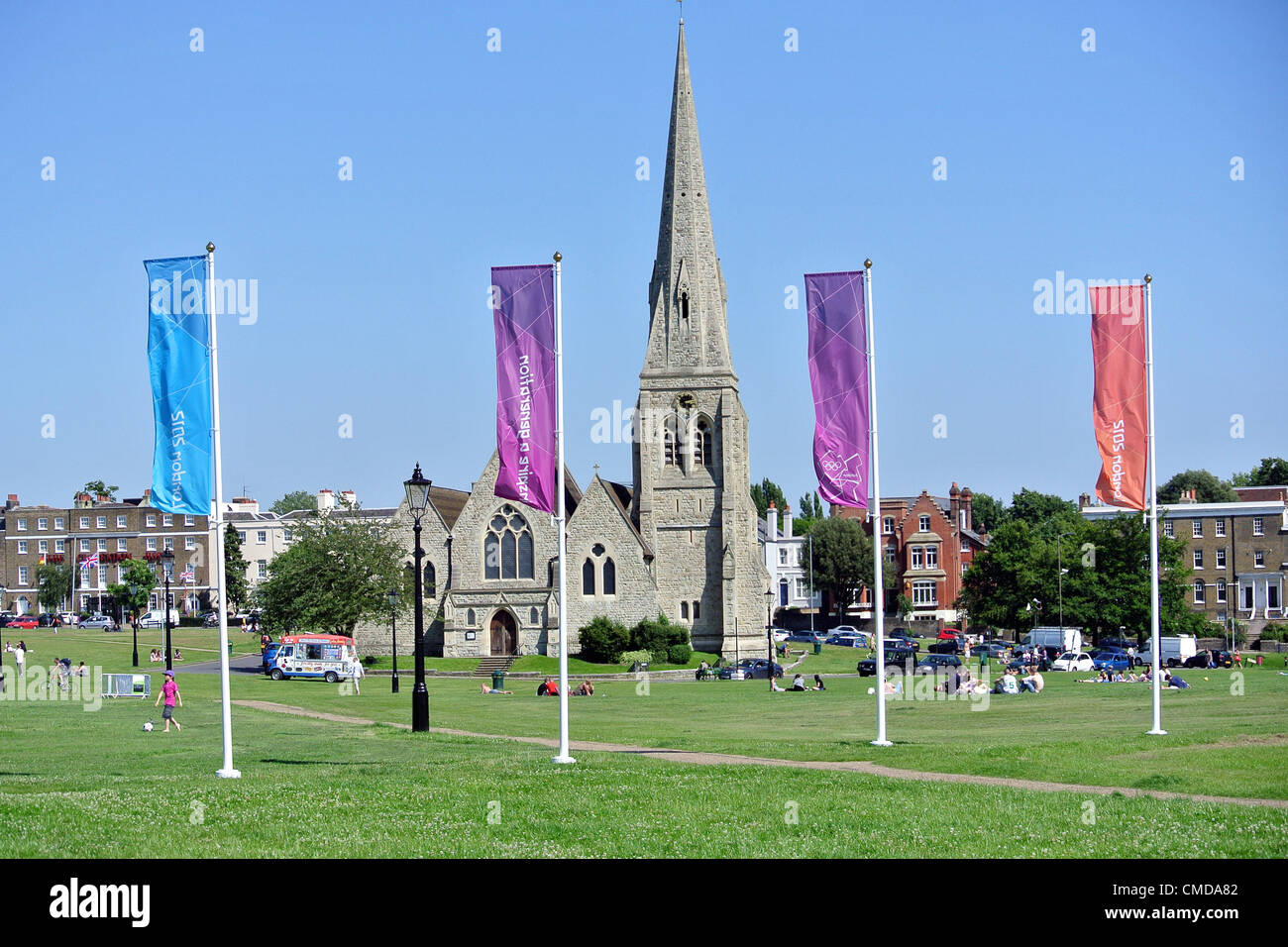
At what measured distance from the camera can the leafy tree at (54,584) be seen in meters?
117

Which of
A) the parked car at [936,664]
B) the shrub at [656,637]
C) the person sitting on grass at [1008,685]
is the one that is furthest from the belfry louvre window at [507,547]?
the person sitting on grass at [1008,685]

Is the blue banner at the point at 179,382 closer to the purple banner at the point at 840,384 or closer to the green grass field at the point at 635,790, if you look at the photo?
the green grass field at the point at 635,790

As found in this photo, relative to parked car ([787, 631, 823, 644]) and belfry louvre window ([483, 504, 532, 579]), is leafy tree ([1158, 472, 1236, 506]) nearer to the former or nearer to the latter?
parked car ([787, 631, 823, 644])

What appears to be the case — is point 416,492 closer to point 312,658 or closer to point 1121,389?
point 1121,389

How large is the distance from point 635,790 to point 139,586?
78.8 metres

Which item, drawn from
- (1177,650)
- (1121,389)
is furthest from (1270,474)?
(1121,389)

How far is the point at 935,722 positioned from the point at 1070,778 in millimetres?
13904

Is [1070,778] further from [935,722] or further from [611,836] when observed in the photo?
[935,722]

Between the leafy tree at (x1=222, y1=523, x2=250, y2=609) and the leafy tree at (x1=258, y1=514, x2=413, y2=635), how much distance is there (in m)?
4.65

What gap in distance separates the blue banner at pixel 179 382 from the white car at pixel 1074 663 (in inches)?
2088

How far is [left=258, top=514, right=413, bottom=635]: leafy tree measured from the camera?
70.1 meters

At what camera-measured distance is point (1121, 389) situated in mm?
26266

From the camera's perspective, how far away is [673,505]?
79.8m
